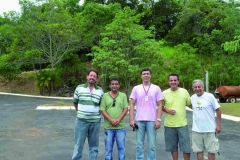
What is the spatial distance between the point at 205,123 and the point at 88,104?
6.30 feet

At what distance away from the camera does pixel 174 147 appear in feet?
15.0

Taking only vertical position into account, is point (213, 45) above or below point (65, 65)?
above

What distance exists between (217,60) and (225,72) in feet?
5.63

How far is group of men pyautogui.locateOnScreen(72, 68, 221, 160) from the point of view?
439cm

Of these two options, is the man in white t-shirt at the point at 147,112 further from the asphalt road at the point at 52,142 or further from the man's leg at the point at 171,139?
the asphalt road at the point at 52,142

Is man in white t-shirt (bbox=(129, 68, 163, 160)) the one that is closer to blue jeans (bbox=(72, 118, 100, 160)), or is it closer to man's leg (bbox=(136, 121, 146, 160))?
man's leg (bbox=(136, 121, 146, 160))

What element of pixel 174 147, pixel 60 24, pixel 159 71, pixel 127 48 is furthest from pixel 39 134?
pixel 60 24

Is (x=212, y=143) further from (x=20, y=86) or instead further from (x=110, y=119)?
(x=20, y=86)

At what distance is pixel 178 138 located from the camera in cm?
455

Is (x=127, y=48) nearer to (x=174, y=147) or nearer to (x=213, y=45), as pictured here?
(x=213, y=45)

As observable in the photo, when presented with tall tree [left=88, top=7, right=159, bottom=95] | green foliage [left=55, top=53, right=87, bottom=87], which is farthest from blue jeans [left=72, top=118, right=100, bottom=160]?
green foliage [left=55, top=53, right=87, bottom=87]

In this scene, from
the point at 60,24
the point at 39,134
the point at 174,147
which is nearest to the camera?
the point at 174,147

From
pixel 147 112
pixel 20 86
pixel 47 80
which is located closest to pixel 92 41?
pixel 47 80

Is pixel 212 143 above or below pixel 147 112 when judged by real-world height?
below
